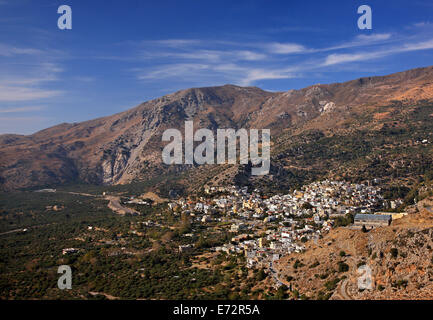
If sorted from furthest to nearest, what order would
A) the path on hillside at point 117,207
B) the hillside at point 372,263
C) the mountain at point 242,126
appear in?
the mountain at point 242,126 < the path on hillside at point 117,207 < the hillside at point 372,263

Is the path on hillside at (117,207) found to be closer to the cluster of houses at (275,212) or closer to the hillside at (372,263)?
the cluster of houses at (275,212)

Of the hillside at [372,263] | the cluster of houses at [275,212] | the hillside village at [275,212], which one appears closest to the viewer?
the hillside at [372,263]

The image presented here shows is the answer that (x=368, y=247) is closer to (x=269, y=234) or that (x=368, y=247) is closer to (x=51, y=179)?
(x=269, y=234)

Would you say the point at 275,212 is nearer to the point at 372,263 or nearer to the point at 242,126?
the point at 372,263

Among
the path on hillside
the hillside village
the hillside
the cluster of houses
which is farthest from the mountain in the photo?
the hillside

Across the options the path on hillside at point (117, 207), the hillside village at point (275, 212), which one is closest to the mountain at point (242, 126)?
the hillside village at point (275, 212)

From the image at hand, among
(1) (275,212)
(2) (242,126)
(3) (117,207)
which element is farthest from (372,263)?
(2) (242,126)

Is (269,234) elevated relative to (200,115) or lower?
lower


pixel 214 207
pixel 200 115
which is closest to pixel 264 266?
pixel 214 207
